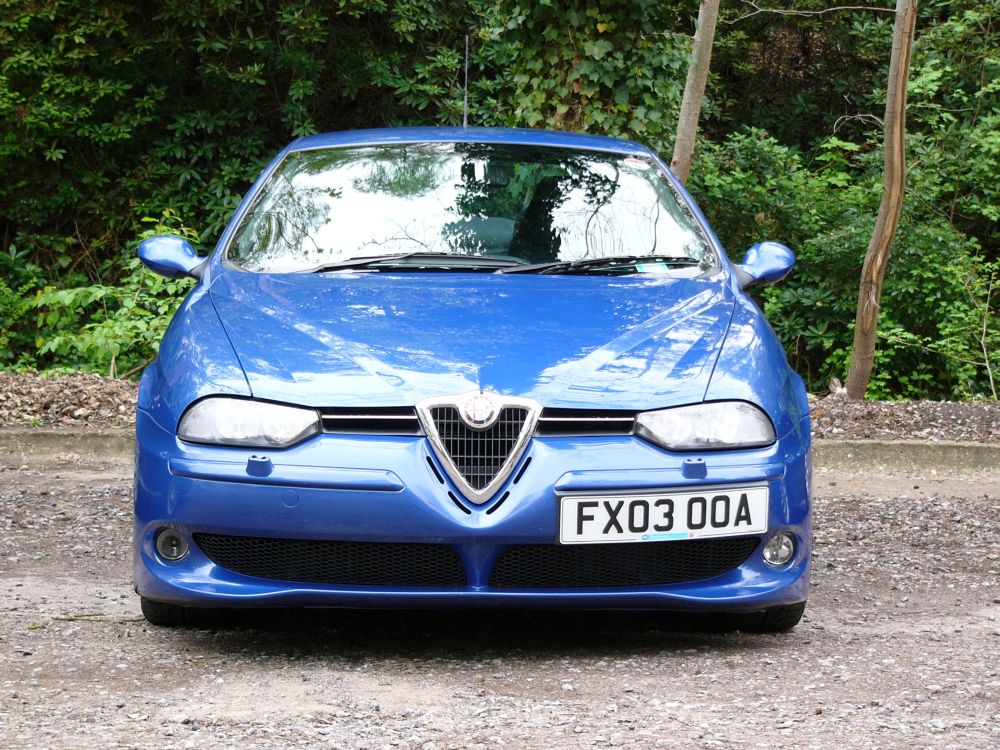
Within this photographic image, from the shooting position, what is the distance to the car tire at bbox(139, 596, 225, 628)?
4043mm

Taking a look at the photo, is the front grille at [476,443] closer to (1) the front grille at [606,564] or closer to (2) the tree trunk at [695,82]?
(1) the front grille at [606,564]

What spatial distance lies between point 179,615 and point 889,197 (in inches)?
312

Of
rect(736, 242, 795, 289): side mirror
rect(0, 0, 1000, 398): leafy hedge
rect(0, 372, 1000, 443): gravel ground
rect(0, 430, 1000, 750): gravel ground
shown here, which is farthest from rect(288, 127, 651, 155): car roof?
rect(0, 0, 1000, 398): leafy hedge

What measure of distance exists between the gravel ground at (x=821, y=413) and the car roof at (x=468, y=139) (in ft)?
10.3

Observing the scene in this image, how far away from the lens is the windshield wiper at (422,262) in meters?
4.49

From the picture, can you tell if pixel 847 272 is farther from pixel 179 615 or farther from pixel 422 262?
pixel 179 615

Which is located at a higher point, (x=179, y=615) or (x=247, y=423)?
(x=247, y=423)

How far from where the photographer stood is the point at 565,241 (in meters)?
4.74

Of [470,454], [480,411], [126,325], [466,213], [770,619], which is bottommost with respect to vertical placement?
[126,325]

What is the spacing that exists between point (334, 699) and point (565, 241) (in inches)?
76.1

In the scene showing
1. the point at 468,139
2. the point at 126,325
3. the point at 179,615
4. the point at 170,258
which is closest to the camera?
the point at 179,615

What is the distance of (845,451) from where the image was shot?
7723 mm

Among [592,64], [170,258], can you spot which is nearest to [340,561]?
[170,258]

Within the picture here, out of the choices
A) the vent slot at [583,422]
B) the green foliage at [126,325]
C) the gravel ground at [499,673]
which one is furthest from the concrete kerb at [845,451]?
the vent slot at [583,422]
